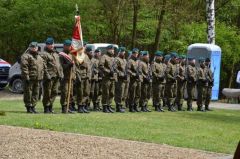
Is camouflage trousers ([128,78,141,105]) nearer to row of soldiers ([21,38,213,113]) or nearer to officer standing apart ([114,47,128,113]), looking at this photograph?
row of soldiers ([21,38,213,113])

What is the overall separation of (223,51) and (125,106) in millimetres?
14566

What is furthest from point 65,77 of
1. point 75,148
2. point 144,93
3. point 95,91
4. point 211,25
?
point 211,25

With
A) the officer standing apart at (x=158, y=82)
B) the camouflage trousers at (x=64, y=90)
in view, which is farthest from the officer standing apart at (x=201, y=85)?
the camouflage trousers at (x=64, y=90)

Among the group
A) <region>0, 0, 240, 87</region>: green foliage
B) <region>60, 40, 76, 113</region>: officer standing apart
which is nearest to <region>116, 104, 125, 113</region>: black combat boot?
<region>60, 40, 76, 113</region>: officer standing apart

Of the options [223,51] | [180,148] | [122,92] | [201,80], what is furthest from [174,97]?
[223,51]

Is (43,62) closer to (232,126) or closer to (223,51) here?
(232,126)

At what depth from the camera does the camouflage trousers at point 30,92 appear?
1688 cm

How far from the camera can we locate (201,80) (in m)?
23.6

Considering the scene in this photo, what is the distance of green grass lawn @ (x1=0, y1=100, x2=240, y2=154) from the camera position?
1286cm

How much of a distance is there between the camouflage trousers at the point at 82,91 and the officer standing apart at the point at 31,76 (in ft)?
5.58

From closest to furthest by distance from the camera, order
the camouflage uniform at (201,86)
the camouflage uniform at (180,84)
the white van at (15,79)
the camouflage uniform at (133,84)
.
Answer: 1. the camouflage uniform at (133,84)
2. the camouflage uniform at (180,84)
3. the camouflage uniform at (201,86)
4. the white van at (15,79)

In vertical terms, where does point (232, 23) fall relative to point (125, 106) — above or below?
above

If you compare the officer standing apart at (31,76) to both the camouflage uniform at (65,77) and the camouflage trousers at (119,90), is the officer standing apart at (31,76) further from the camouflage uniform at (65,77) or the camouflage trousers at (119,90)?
the camouflage trousers at (119,90)

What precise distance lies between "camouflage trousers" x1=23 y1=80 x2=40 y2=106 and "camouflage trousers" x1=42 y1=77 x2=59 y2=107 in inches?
10.4
